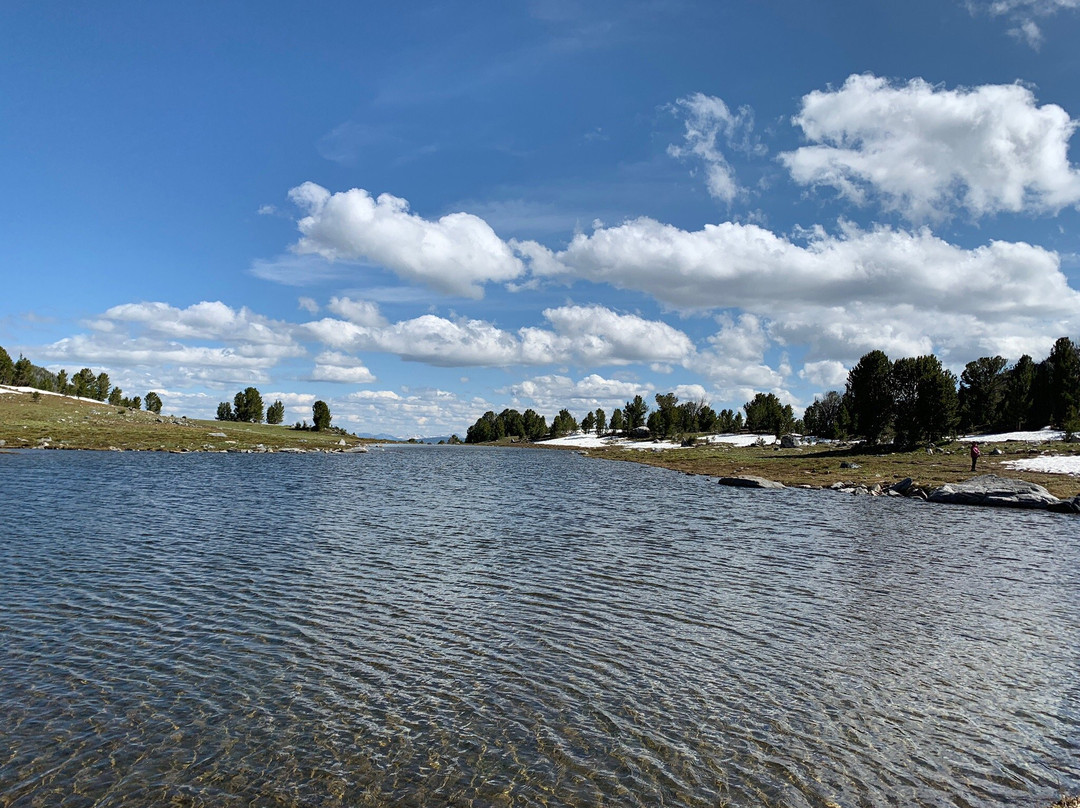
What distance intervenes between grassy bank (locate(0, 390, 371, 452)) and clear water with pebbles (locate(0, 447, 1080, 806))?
93.8m

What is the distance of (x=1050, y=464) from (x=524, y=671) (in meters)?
83.4

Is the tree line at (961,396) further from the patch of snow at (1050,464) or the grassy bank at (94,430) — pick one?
the grassy bank at (94,430)

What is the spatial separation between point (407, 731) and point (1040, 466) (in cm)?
8687

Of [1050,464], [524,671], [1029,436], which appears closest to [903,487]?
[1050,464]

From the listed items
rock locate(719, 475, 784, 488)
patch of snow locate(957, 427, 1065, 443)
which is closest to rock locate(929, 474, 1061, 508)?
rock locate(719, 475, 784, 488)

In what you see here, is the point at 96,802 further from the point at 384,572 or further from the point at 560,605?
the point at 384,572

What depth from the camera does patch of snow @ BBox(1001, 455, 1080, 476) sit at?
228 ft

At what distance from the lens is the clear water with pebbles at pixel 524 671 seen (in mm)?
10781

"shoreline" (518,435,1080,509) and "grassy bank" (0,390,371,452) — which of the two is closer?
"shoreline" (518,435,1080,509)

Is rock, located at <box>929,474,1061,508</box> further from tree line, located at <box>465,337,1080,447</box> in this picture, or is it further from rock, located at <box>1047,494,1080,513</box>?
tree line, located at <box>465,337,1080,447</box>

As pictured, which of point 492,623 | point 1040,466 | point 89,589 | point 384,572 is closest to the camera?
point 492,623

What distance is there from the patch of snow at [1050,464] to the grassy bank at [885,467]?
1485mm

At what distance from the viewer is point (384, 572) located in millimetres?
25328

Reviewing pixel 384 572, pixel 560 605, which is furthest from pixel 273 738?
pixel 384 572
